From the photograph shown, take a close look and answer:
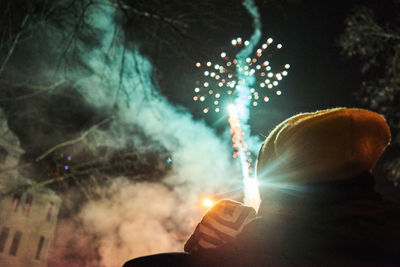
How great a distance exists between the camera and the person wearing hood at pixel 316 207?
987mm

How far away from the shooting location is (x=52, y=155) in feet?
36.8

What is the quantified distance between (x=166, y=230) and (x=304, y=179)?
15.7 m

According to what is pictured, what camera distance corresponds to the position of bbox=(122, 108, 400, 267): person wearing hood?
3.24 feet

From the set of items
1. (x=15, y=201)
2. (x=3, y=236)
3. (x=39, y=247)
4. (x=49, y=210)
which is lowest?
(x=39, y=247)

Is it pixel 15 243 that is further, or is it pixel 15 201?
pixel 15 201

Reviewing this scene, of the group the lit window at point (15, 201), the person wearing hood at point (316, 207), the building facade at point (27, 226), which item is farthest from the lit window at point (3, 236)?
the person wearing hood at point (316, 207)

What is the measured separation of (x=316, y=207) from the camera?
3.70ft

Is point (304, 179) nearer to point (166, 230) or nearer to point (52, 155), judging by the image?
point (52, 155)

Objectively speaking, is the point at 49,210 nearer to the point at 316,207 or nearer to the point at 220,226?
the point at 220,226

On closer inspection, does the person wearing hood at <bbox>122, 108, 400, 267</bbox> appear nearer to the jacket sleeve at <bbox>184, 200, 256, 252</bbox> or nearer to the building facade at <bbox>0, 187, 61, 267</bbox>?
the jacket sleeve at <bbox>184, 200, 256, 252</bbox>

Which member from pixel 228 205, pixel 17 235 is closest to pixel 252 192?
pixel 228 205

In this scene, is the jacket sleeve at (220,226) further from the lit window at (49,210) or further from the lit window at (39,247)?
the lit window at (49,210)

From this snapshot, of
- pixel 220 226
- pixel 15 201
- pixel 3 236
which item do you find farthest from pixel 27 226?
pixel 220 226

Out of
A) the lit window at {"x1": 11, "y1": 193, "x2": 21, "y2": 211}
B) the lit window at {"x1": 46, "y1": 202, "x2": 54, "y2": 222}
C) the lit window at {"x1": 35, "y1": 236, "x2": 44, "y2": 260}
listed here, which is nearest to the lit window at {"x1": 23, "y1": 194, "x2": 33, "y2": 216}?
the lit window at {"x1": 11, "y1": 193, "x2": 21, "y2": 211}
